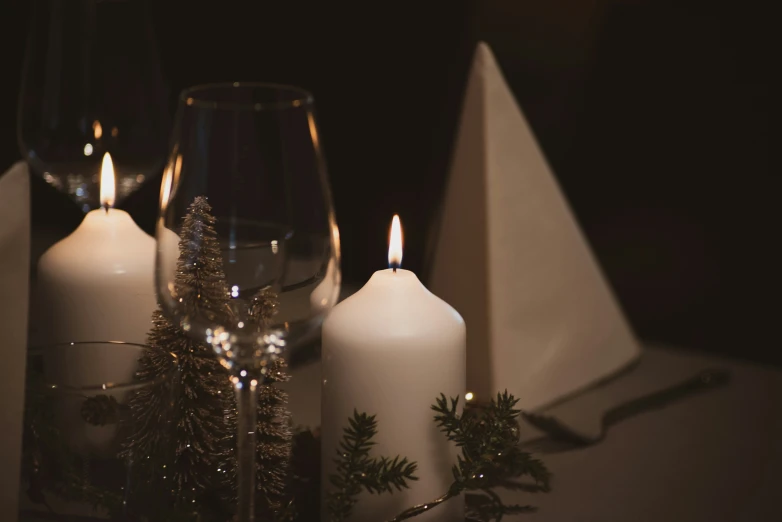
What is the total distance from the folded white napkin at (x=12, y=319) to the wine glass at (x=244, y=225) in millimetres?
115

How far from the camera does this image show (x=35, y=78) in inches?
36.4

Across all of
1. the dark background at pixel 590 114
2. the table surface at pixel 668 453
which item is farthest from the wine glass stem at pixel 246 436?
the dark background at pixel 590 114

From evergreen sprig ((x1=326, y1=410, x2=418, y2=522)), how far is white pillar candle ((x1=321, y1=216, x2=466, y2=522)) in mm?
11

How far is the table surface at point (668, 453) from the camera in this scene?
68 cm

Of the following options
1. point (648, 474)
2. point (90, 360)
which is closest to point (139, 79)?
point (90, 360)

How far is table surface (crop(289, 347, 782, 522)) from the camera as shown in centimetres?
68

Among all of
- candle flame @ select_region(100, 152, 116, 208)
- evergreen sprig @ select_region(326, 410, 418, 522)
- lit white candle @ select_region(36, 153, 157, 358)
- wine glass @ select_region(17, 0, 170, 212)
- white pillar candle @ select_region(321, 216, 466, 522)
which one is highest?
wine glass @ select_region(17, 0, 170, 212)

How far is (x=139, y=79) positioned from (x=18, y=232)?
411mm

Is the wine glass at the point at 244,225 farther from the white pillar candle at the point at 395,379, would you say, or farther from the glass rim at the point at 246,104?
the white pillar candle at the point at 395,379

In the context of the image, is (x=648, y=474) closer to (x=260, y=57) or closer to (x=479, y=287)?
(x=479, y=287)

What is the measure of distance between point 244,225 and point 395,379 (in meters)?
0.17

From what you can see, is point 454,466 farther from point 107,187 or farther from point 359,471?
point 107,187

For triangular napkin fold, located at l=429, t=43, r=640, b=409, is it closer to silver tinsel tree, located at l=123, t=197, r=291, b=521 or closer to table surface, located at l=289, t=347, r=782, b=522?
table surface, located at l=289, t=347, r=782, b=522

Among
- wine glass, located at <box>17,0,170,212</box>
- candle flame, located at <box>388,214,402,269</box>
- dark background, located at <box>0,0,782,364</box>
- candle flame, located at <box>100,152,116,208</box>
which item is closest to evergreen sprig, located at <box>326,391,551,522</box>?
candle flame, located at <box>388,214,402,269</box>
